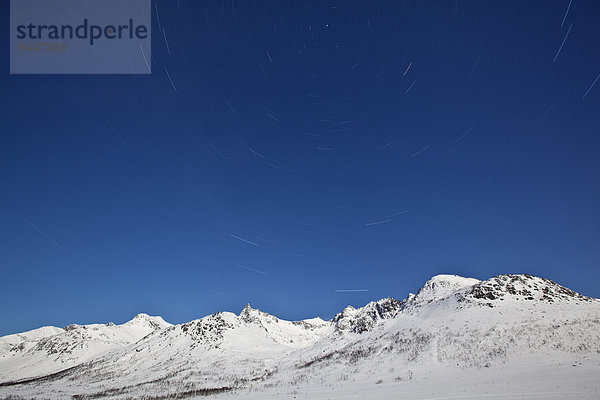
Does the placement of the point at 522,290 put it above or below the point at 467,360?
above

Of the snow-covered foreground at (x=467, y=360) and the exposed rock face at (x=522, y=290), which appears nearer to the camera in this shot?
the snow-covered foreground at (x=467, y=360)

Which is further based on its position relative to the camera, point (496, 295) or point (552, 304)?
point (496, 295)

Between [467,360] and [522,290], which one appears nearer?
[467,360]

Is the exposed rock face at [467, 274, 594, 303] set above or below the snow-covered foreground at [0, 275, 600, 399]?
above

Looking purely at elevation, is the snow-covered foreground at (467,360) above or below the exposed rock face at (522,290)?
below

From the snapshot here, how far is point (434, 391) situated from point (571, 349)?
28250 millimetres

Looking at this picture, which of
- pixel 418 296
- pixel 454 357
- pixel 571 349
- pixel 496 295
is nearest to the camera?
pixel 571 349

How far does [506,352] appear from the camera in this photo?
40.9 metres

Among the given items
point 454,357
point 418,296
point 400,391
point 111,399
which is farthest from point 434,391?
point 418,296

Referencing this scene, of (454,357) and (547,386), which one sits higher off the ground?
(547,386)

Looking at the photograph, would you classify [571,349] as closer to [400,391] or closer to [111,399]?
[400,391]

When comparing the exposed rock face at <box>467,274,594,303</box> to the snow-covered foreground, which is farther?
the exposed rock face at <box>467,274,594,303</box>

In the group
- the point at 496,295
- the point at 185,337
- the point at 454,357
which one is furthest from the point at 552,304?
the point at 185,337

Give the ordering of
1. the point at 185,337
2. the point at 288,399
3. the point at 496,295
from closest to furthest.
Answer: the point at 288,399 → the point at 496,295 → the point at 185,337
